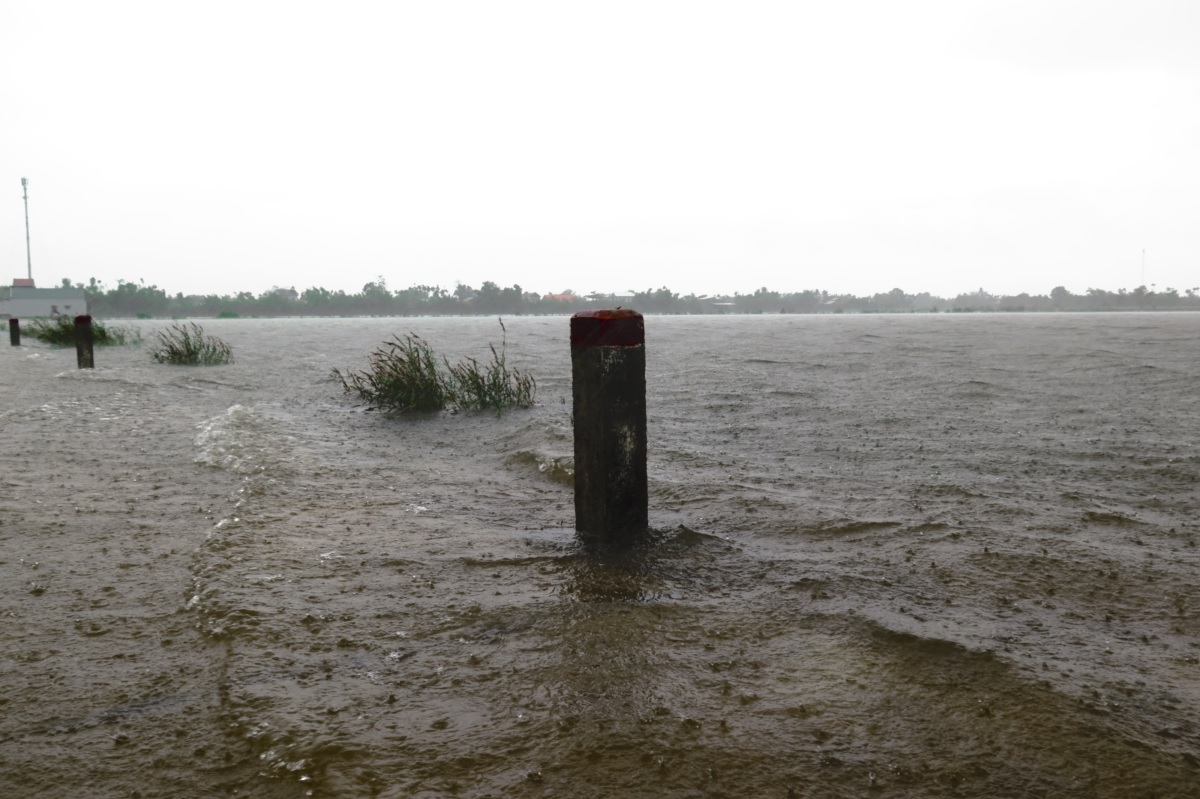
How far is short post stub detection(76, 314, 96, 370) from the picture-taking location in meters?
20.2

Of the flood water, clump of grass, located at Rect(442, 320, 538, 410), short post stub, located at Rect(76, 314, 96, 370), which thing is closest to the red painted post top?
the flood water

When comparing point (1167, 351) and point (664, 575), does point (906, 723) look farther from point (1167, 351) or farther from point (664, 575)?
point (1167, 351)

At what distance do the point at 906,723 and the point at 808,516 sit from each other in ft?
11.5

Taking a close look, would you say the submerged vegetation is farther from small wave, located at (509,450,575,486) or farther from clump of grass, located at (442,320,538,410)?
small wave, located at (509,450,575,486)

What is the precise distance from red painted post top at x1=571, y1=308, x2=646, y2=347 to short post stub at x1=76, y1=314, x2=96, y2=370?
19.0 m

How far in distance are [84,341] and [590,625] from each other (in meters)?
20.5

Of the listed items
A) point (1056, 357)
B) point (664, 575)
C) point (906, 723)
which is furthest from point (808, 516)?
point (1056, 357)

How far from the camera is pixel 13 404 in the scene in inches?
495

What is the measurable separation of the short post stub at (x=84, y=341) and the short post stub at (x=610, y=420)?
749 inches

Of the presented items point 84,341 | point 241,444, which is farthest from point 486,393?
point 84,341

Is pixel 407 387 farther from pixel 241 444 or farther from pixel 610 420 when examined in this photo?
pixel 610 420

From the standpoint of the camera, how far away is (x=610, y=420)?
5375 millimetres

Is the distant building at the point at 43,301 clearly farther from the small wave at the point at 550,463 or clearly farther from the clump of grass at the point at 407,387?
the small wave at the point at 550,463

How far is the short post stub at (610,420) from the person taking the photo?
537 centimetres
